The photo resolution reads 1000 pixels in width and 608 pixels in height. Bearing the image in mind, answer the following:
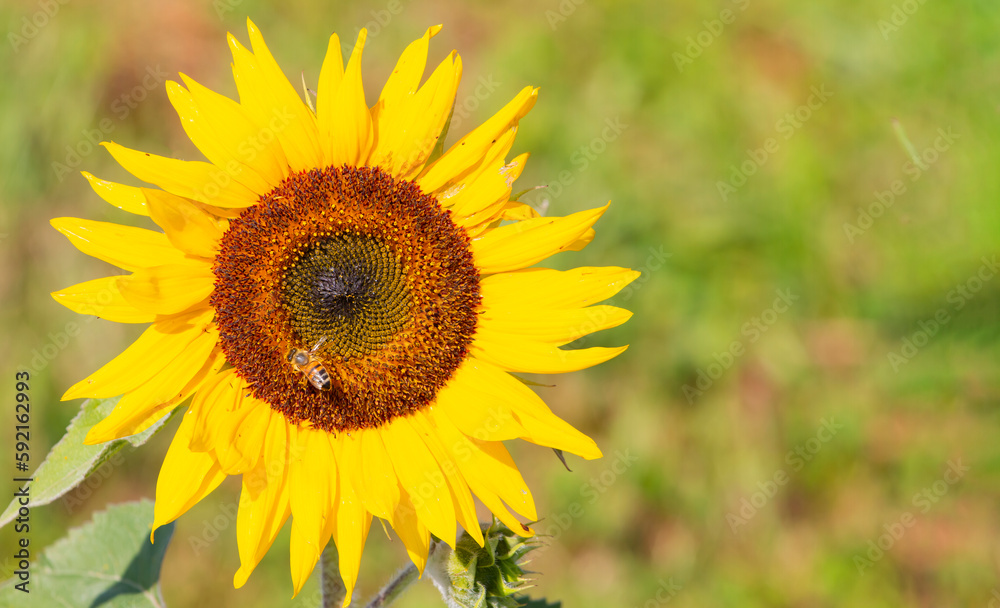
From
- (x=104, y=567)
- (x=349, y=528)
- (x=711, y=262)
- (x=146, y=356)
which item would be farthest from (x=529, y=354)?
(x=711, y=262)

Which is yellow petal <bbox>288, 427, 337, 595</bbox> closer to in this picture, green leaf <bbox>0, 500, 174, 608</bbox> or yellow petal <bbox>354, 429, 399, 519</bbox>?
yellow petal <bbox>354, 429, 399, 519</bbox>

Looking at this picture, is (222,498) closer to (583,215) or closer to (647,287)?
(647,287)

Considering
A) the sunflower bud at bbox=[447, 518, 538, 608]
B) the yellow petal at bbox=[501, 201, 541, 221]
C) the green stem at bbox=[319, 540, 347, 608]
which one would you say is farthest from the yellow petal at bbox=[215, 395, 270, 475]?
the yellow petal at bbox=[501, 201, 541, 221]

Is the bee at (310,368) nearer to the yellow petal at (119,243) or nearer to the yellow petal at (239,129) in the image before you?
the yellow petal at (119,243)

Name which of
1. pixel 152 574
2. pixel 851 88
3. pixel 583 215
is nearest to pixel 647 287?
pixel 851 88

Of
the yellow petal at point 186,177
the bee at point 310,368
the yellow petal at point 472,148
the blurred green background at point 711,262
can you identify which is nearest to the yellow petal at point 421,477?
the bee at point 310,368
